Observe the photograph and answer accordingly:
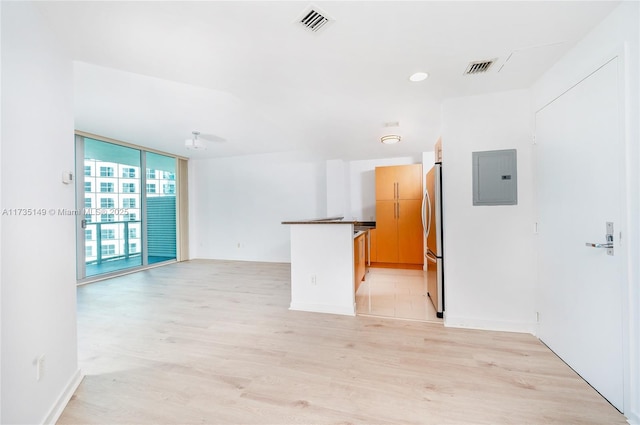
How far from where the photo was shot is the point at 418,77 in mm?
2244

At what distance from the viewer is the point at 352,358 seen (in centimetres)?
206

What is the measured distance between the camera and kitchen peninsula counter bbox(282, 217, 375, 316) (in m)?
2.99

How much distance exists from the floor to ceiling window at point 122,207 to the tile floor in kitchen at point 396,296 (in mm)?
4621

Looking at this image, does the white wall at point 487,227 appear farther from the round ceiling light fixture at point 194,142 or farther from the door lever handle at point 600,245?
the round ceiling light fixture at point 194,142

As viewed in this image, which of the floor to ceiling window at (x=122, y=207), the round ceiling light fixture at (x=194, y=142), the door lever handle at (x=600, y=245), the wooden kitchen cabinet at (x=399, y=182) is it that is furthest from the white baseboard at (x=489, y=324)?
the floor to ceiling window at (x=122, y=207)

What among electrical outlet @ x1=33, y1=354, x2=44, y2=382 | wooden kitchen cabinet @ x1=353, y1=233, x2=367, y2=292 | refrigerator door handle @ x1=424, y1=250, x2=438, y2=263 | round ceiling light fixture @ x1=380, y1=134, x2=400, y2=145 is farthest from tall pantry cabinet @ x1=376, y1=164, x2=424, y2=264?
electrical outlet @ x1=33, y1=354, x2=44, y2=382

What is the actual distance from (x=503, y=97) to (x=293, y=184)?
436 centimetres

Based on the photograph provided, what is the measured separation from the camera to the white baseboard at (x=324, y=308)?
117 inches

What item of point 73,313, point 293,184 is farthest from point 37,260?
point 293,184

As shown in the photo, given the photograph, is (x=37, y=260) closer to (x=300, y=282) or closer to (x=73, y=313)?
(x=73, y=313)

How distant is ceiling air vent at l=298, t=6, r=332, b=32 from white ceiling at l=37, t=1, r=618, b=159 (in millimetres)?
36

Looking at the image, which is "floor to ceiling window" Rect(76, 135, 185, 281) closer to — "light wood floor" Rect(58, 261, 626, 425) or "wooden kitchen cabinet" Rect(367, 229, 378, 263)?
"light wood floor" Rect(58, 261, 626, 425)

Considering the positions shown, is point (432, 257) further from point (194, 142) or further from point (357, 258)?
point (194, 142)

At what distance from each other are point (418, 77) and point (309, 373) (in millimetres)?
2649
